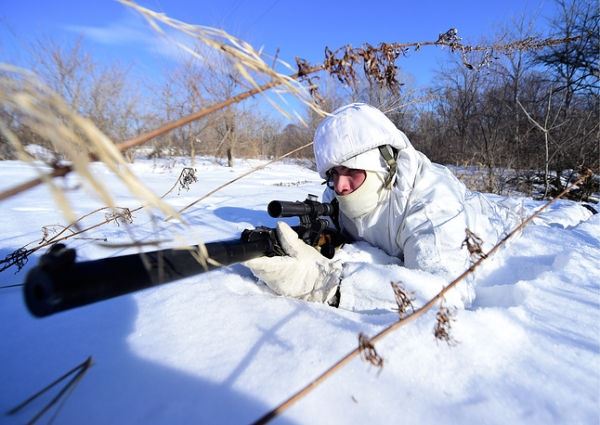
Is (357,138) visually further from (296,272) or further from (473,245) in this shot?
(473,245)

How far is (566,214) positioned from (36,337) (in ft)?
12.7

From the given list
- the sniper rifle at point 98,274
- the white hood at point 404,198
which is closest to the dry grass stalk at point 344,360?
the sniper rifle at point 98,274

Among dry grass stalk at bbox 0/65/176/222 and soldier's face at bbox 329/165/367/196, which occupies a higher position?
dry grass stalk at bbox 0/65/176/222

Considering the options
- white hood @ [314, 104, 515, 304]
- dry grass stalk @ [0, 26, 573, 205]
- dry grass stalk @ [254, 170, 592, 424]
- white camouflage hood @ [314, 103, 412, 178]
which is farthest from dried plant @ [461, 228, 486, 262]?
white camouflage hood @ [314, 103, 412, 178]

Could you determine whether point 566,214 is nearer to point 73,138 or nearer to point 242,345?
point 242,345

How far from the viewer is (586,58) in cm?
1234

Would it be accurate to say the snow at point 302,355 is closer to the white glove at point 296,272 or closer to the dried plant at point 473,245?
the white glove at point 296,272

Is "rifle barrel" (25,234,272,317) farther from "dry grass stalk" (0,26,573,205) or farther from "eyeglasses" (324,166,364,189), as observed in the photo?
"eyeglasses" (324,166,364,189)

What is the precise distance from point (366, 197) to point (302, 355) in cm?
113

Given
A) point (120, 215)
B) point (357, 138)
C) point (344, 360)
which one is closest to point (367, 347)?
point (344, 360)

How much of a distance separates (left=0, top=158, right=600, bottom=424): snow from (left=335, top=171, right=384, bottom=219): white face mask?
0.55m

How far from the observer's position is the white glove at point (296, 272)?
1.25 meters

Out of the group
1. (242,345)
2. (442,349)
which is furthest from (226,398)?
(442,349)

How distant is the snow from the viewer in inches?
26.8
